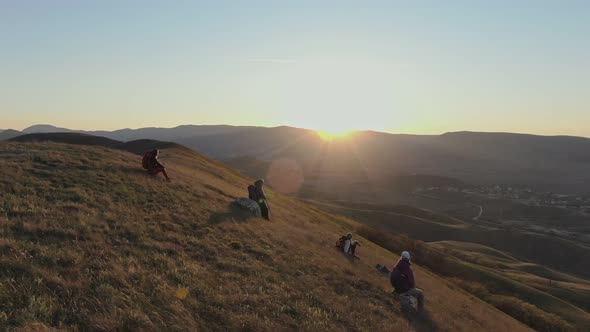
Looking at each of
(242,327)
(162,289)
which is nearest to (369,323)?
(242,327)

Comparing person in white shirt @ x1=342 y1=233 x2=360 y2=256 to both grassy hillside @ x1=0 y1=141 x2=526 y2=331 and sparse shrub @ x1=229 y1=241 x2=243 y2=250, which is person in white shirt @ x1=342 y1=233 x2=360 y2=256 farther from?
sparse shrub @ x1=229 y1=241 x2=243 y2=250

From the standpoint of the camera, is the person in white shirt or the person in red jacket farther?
the person in red jacket

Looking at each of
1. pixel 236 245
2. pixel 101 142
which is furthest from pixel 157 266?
pixel 101 142

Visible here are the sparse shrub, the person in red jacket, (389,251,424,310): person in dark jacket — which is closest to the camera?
the sparse shrub

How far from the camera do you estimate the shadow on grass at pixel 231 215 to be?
2108cm

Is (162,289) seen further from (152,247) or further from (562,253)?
(562,253)

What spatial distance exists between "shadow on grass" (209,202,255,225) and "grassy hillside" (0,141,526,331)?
0.39ft

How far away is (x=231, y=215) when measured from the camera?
75.9 feet

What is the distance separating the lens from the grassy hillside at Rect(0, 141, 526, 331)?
9.55 metres

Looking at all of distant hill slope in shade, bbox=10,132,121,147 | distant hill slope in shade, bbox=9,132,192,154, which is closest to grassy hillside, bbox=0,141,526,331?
distant hill slope in shade, bbox=9,132,192,154

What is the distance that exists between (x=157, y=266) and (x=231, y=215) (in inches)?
A: 409

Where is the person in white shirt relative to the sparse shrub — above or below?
below

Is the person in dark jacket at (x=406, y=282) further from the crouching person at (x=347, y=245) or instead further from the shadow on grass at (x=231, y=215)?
the shadow on grass at (x=231, y=215)

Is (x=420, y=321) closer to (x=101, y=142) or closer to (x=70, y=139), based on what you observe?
(x=101, y=142)
